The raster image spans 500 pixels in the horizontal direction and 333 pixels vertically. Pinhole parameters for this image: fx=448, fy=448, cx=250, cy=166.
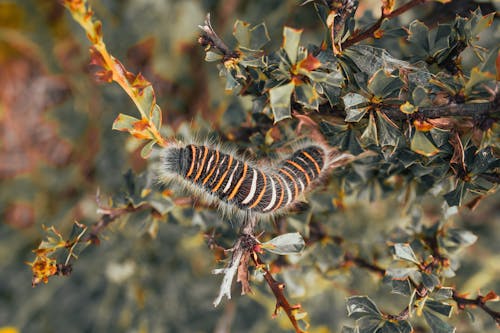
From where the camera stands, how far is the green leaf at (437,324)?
1397 mm

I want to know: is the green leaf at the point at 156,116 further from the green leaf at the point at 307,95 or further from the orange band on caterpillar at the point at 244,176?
the green leaf at the point at 307,95

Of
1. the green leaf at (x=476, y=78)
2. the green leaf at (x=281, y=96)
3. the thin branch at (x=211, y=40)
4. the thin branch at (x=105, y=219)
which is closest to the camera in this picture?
the green leaf at (x=476, y=78)

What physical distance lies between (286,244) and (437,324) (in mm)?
549

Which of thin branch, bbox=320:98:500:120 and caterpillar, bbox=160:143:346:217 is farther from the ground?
thin branch, bbox=320:98:500:120

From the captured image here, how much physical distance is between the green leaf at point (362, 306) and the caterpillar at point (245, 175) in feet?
1.24

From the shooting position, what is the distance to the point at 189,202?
1.83m

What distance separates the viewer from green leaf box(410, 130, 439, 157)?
124 cm

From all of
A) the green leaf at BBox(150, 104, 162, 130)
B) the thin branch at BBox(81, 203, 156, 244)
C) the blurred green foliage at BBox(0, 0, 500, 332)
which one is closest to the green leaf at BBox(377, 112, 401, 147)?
the blurred green foliage at BBox(0, 0, 500, 332)

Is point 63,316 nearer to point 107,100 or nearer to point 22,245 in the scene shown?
point 22,245

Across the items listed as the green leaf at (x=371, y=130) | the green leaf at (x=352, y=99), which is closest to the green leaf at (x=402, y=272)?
the green leaf at (x=371, y=130)

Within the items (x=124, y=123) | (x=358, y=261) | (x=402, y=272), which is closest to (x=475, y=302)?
(x=402, y=272)

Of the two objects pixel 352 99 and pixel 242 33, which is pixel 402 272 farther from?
pixel 242 33

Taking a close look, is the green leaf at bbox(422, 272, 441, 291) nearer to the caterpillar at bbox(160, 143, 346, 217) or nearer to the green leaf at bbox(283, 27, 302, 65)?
the caterpillar at bbox(160, 143, 346, 217)

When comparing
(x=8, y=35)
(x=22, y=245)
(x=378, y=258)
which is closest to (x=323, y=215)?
(x=378, y=258)
